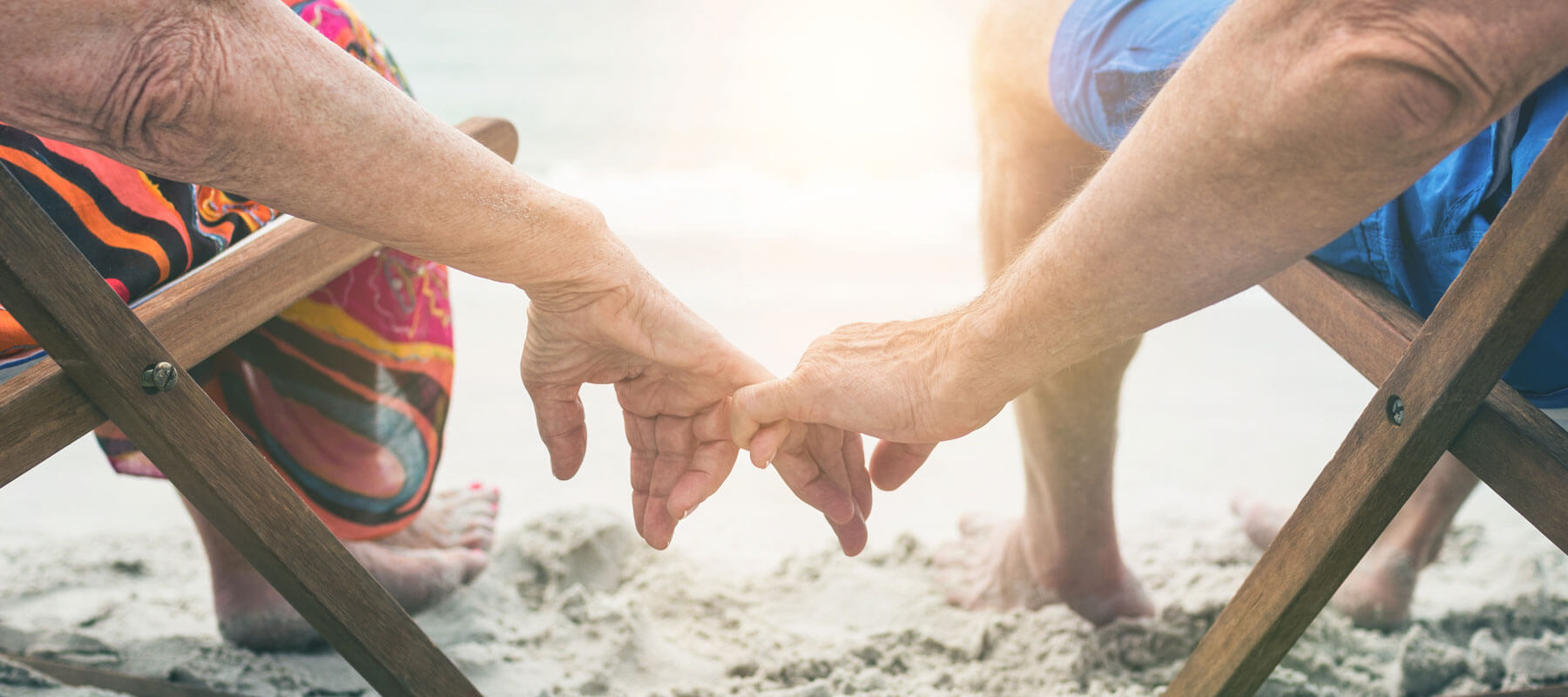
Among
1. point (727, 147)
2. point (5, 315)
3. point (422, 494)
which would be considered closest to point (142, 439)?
point (5, 315)

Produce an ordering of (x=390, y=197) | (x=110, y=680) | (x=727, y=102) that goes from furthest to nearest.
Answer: (x=727, y=102), (x=110, y=680), (x=390, y=197)

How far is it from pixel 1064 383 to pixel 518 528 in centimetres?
94

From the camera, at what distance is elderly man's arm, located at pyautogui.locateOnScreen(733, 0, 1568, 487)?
668 mm

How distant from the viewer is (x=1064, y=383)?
1.56 m

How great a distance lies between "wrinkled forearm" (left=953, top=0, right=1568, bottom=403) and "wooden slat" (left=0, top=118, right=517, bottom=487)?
0.76 metres

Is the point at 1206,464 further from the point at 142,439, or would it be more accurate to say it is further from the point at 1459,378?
the point at 142,439

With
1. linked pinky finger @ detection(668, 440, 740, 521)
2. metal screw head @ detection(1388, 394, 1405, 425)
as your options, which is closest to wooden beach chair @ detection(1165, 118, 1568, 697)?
metal screw head @ detection(1388, 394, 1405, 425)

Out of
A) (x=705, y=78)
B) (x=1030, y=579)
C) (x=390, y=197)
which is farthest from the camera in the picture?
(x=705, y=78)

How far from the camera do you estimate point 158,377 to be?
84 cm

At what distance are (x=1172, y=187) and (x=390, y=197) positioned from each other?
0.67 m

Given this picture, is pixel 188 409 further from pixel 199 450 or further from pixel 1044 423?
pixel 1044 423

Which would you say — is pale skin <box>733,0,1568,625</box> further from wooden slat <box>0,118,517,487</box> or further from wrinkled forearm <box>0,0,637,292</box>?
wooden slat <box>0,118,517,487</box>

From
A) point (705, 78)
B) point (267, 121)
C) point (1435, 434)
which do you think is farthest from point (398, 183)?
point (705, 78)

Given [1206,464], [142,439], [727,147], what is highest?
[727,147]
